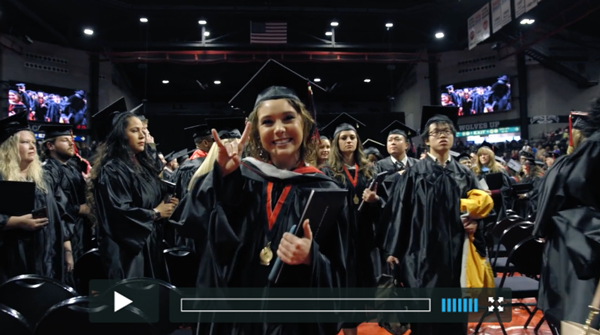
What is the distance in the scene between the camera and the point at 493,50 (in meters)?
22.1

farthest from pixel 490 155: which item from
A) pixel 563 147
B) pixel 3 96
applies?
pixel 3 96

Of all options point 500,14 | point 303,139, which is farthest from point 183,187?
point 500,14

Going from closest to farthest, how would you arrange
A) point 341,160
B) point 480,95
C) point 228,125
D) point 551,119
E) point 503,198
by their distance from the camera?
1. point 341,160
2. point 228,125
3. point 503,198
4. point 551,119
5. point 480,95

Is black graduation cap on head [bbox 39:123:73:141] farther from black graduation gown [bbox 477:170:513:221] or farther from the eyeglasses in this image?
black graduation gown [bbox 477:170:513:221]

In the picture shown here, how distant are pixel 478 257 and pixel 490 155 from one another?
5218mm

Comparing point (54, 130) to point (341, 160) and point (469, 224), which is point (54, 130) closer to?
point (341, 160)

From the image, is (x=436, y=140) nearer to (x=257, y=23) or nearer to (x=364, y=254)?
(x=364, y=254)

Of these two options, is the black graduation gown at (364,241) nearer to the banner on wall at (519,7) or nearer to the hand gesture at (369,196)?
the hand gesture at (369,196)

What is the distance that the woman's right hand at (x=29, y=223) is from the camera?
3.47 meters

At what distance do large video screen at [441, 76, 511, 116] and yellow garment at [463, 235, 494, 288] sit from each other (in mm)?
20184

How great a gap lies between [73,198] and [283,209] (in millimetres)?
4553

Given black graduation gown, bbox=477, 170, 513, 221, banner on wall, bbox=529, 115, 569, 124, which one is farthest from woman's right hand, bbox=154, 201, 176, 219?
banner on wall, bbox=529, 115, 569, 124

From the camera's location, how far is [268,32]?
16906 millimetres

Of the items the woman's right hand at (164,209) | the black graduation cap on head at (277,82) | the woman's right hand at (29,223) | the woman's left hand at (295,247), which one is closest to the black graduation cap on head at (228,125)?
the woman's right hand at (164,209)
